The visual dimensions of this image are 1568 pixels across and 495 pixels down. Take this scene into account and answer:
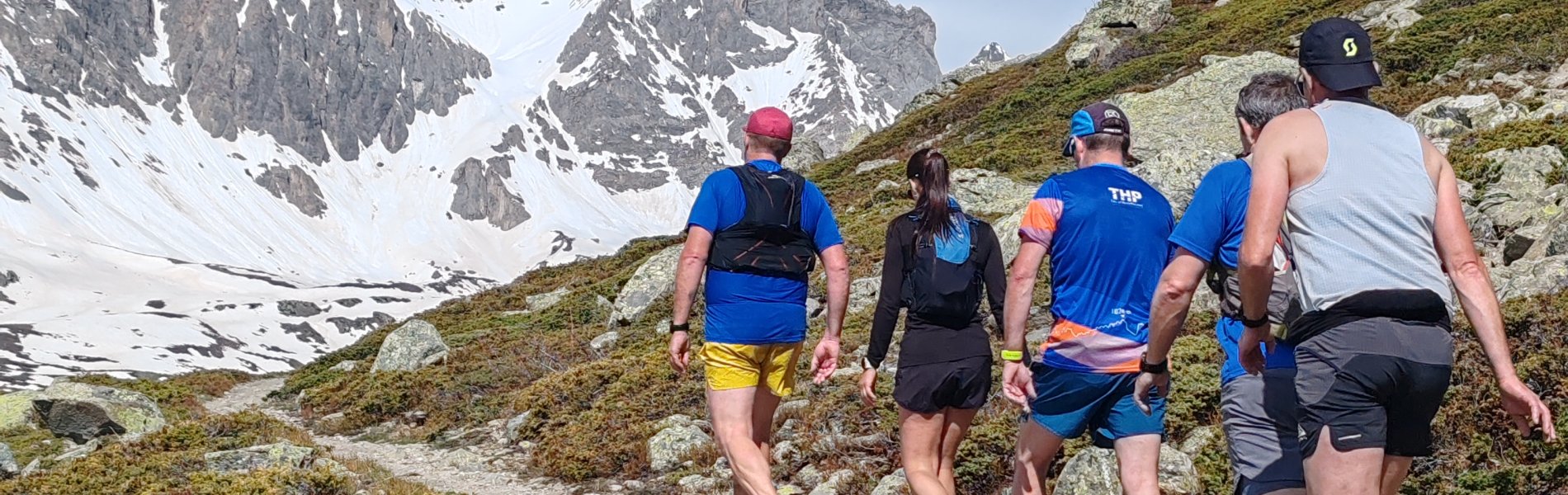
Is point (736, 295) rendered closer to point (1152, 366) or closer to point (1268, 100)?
point (1152, 366)

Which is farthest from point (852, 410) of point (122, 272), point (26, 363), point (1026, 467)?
point (122, 272)

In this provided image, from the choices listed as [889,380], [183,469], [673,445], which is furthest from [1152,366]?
[183,469]

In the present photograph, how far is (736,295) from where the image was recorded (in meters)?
5.38

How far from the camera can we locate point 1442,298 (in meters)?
3.01

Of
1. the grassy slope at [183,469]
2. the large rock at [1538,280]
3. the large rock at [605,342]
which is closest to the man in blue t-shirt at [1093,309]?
the large rock at [1538,280]

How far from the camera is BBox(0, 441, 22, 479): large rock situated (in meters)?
11.7

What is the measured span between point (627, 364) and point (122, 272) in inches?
5834

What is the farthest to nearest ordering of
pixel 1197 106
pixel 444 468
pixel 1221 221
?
pixel 1197 106 < pixel 444 468 < pixel 1221 221

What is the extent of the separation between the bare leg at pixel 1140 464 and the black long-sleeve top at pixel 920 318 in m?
0.94

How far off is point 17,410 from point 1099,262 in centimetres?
1693

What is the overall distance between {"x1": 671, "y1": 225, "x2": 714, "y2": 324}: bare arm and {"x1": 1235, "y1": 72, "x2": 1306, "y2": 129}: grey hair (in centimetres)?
255

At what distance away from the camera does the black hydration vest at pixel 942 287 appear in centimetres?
521

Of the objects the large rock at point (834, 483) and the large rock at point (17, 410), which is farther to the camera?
the large rock at point (17, 410)

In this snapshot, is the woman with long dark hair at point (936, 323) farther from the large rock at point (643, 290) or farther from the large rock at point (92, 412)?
the large rock at point (92, 412)
